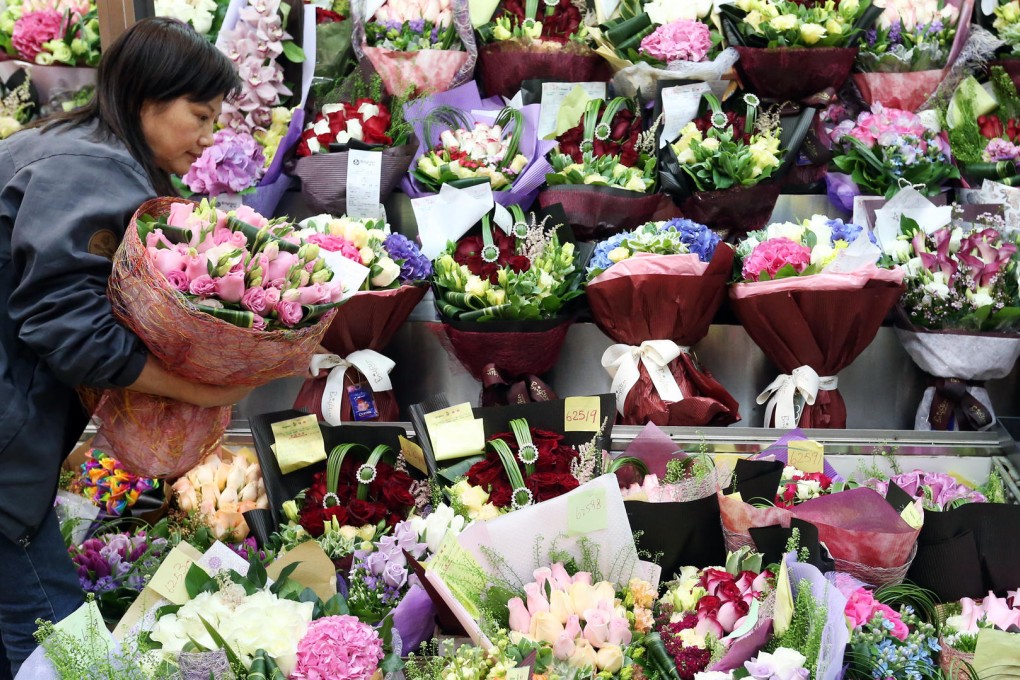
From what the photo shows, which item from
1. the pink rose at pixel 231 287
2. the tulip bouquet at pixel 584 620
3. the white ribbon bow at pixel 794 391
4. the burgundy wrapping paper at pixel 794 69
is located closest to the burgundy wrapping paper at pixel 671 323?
the white ribbon bow at pixel 794 391

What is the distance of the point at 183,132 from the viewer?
6.34ft

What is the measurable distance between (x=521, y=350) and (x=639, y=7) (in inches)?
49.7

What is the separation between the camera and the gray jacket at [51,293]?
1724mm

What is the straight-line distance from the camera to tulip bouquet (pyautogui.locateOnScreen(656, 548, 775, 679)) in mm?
1619

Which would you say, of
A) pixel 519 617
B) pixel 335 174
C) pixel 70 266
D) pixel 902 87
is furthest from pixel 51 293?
pixel 902 87

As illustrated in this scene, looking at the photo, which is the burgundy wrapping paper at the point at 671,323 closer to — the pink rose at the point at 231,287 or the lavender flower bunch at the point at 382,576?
the lavender flower bunch at the point at 382,576

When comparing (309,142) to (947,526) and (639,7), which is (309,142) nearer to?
(639,7)

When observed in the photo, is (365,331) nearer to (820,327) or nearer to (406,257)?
(406,257)

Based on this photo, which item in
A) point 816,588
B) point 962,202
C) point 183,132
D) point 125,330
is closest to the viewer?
point 816,588

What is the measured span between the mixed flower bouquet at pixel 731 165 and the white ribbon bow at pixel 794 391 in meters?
0.51

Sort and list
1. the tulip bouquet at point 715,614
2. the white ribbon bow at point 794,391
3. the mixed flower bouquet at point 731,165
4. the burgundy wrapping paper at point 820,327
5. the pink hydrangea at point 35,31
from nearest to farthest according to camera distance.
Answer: the tulip bouquet at point 715,614 → the burgundy wrapping paper at point 820,327 → the white ribbon bow at point 794,391 → the mixed flower bouquet at point 731,165 → the pink hydrangea at point 35,31

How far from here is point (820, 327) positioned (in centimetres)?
261

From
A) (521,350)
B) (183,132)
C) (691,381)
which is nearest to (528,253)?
(521,350)

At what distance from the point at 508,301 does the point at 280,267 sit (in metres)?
0.93
